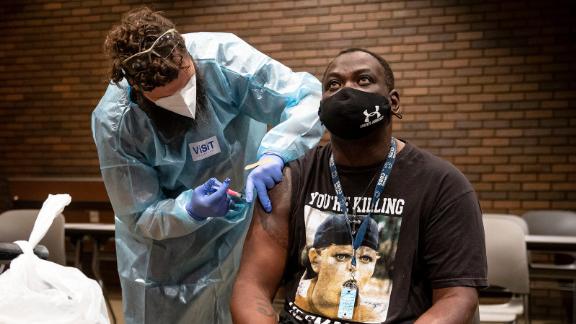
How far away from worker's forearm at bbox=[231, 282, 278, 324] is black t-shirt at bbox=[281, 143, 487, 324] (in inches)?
2.2

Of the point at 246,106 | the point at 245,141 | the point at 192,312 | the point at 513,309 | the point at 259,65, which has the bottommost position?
the point at 513,309

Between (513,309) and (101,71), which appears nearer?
(513,309)

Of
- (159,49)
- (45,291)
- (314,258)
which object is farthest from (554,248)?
(45,291)

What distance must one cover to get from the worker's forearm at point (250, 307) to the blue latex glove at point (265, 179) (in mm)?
216

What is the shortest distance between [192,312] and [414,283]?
0.84 meters

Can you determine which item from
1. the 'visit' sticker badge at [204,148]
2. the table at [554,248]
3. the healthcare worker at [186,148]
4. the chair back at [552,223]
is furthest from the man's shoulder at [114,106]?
the chair back at [552,223]

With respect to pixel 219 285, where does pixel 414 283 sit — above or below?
above

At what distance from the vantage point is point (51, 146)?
18.6 ft

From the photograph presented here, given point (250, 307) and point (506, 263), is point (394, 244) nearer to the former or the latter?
point (250, 307)

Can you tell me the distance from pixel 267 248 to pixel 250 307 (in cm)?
16

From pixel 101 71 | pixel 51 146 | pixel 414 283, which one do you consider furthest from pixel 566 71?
pixel 51 146

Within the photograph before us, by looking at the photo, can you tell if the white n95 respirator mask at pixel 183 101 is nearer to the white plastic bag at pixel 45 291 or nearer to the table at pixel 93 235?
the white plastic bag at pixel 45 291

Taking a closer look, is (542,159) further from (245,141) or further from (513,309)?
(245,141)

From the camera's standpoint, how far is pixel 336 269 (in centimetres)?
125
